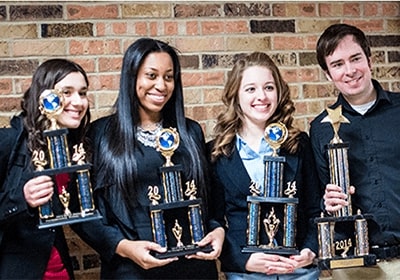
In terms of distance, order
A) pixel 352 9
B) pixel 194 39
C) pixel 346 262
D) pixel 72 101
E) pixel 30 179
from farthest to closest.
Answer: pixel 352 9 → pixel 194 39 → pixel 346 262 → pixel 72 101 → pixel 30 179

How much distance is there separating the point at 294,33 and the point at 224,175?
100 cm

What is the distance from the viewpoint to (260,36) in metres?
2.97

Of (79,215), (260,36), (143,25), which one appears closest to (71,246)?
(79,215)

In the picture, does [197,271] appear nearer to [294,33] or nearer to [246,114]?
[246,114]

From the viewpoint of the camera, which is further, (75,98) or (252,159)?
(252,159)

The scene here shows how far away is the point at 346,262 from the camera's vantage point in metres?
2.28

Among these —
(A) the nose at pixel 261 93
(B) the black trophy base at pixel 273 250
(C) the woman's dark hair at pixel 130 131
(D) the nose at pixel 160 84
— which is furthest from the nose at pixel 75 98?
(B) the black trophy base at pixel 273 250

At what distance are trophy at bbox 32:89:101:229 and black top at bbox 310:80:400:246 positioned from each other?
3.02 feet

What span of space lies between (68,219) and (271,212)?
75 cm

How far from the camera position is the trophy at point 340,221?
2.28 metres

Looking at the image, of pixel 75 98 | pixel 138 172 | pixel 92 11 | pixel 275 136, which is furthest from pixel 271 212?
pixel 92 11

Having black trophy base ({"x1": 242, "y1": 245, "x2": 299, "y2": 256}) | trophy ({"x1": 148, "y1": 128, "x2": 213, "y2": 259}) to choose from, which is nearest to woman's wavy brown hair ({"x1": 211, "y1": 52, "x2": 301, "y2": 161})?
trophy ({"x1": 148, "y1": 128, "x2": 213, "y2": 259})

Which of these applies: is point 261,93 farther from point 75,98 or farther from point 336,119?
point 75,98

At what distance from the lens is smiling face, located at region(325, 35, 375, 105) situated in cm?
237
